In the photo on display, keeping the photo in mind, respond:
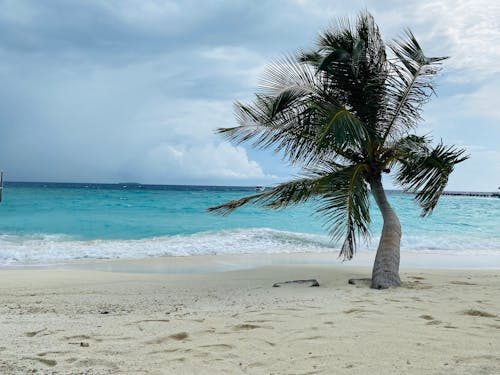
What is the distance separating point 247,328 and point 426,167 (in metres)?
5.05

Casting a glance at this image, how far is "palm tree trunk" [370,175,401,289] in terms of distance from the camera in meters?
8.02

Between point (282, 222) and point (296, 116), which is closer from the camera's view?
point (296, 116)

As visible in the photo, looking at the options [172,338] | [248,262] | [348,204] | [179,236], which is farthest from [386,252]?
[179,236]

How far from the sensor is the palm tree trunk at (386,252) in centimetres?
802

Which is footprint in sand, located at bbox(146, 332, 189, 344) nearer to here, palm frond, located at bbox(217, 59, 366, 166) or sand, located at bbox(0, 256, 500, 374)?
sand, located at bbox(0, 256, 500, 374)

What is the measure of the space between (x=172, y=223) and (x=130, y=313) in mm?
20127

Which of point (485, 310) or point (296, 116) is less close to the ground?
point (296, 116)

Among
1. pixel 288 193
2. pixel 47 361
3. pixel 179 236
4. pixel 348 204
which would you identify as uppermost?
pixel 288 193

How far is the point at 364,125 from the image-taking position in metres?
7.96

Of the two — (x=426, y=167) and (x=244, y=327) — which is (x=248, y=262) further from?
(x=244, y=327)

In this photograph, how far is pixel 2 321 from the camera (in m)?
5.51

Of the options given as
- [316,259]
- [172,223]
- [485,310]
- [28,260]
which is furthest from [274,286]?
[172,223]

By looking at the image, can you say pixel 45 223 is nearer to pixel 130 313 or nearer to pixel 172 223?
pixel 172 223

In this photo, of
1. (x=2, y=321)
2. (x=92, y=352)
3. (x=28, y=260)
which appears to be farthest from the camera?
(x=28, y=260)
